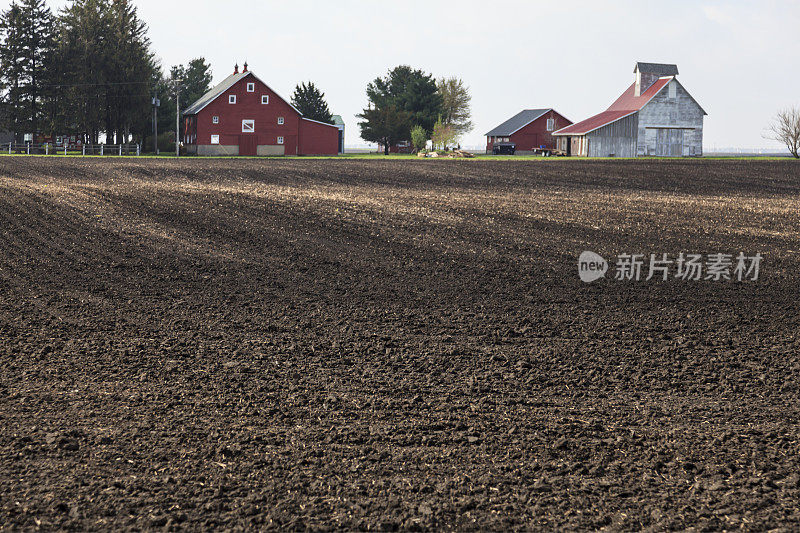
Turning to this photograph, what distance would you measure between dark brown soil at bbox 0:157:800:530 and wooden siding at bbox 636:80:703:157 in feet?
185

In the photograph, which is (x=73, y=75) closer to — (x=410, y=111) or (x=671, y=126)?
(x=410, y=111)

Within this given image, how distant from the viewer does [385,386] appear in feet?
18.7

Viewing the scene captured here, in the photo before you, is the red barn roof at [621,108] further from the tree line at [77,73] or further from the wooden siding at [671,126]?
the tree line at [77,73]

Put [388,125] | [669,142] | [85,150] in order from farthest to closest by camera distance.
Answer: [388,125] → [669,142] → [85,150]

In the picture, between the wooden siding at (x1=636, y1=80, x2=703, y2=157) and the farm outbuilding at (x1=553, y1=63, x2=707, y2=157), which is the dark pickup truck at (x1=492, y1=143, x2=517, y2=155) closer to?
the farm outbuilding at (x1=553, y1=63, x2=707, y2=157)

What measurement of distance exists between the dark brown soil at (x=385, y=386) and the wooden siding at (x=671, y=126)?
5644cm

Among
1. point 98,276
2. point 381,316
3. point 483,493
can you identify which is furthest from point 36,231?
point 483,493

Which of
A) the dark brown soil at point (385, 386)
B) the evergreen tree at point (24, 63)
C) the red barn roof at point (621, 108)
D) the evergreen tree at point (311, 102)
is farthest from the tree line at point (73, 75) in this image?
the dark brown soil at point (385, 386)

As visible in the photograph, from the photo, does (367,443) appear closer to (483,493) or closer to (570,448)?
(483,493)

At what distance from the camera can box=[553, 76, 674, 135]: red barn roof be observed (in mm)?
66750

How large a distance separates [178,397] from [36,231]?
9561mm

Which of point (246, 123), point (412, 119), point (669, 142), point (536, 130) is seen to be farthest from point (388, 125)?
point (669, 142)

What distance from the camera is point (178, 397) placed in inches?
213

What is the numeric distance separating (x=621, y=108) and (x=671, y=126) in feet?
21.7
